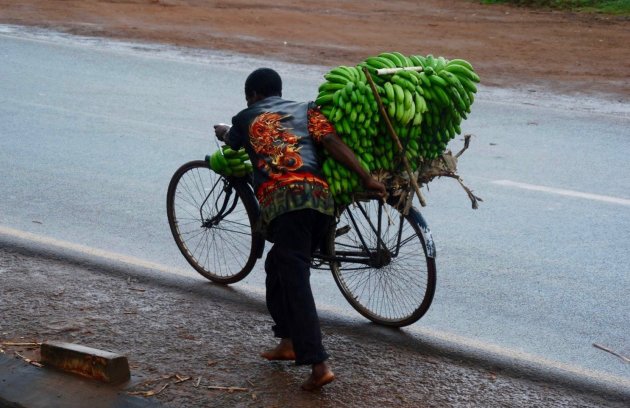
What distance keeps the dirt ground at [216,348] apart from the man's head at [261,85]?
50.7 inches

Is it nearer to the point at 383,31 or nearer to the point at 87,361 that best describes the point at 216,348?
the point at 87,361

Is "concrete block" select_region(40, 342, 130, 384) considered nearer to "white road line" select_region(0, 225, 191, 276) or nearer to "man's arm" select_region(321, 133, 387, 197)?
"man's arm" select_region(321, 133, 387, 197)

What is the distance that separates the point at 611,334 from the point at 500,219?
2.44 metres

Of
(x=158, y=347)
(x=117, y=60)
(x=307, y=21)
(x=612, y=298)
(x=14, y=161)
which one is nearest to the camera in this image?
(x=158, y=347)

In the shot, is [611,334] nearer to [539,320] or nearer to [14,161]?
[539,320]

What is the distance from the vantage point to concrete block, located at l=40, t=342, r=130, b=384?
482 cm

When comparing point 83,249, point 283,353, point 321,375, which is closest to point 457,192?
point 83,249

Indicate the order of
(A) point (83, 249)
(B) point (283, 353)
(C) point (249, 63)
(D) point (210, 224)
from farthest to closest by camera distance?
1. (C) point (249, 63)
2. (A) point (83, 249)
3. (D) point (210, 224)
4. (B) point (283, 353)

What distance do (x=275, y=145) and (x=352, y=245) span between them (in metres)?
1.07

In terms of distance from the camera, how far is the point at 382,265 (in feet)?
18.7

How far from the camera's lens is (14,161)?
9750mm

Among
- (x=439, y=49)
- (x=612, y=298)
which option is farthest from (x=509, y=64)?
(x=612, y=298)

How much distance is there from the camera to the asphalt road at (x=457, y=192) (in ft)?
20.1

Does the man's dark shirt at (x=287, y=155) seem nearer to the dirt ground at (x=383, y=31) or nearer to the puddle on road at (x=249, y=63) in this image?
the puddle on road at (x=249, y=63)
